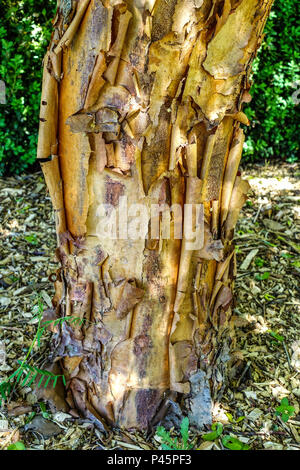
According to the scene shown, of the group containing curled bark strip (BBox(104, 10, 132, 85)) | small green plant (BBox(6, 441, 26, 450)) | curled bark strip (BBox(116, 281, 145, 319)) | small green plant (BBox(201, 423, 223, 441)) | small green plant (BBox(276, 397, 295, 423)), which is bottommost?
small green plant (BBox(6, 441, 26, 450))

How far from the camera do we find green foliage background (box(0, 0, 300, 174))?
136 inches

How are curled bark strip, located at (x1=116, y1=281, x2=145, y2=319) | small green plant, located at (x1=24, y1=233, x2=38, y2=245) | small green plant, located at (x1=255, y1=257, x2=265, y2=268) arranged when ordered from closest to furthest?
curled bark strip, located at (x1=116, y1=281, x2=145, y2=319) < small green plant, located at (x1=255, y1=257, x2=265, y2=268) < small green plant, located at (x1=24, y1=233, x2=38, y2=245)

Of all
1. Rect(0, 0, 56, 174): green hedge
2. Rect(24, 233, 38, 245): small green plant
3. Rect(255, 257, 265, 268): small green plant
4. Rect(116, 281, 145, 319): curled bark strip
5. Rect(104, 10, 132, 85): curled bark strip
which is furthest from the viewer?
Rect(0, 0, 56, 174): green hedge

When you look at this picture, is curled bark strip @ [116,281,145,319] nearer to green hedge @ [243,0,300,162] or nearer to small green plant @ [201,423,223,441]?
small green plant @ [201,423,223,441]

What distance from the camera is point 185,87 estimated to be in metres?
1.48

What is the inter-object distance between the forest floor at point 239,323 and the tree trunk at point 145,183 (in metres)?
0.11

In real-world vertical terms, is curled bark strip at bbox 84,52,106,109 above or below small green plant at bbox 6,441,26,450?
above

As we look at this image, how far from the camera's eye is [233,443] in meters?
1.81

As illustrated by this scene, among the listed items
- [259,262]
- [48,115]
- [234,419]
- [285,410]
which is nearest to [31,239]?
[259,262]

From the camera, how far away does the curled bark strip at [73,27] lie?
143 cm

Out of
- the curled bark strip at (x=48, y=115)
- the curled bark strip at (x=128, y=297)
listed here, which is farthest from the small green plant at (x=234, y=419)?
the curled bark strip at (x=48, y=115)

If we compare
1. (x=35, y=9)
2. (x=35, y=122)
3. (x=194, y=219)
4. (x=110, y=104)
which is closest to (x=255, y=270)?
(x=194, y=219)

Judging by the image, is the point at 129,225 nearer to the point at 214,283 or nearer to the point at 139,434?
the point at 214,283

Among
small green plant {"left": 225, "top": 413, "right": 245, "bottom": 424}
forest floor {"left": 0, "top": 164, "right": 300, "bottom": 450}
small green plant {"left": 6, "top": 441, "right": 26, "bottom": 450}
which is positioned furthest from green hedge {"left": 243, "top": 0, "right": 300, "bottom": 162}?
small green plant {"left": 6, "top": 441, "right": 26, "bottom": 450}
